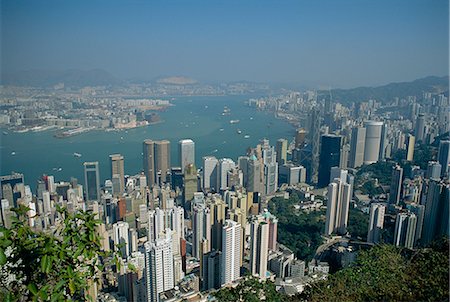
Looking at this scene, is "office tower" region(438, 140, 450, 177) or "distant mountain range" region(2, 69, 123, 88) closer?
"office tower" region(438, 140, 450, 177)

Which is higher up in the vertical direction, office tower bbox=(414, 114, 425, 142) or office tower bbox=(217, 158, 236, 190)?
office tower bbox=(414, 114, 425, 142)

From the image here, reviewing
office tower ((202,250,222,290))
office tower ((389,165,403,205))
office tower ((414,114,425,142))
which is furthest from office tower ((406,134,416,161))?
office tower ((202,250,222,290))

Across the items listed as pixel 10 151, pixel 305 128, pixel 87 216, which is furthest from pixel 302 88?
pixel 87 216

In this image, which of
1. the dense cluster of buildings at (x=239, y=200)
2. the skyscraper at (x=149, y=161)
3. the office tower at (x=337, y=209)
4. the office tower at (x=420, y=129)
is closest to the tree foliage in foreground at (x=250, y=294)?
the dense cluster of buildings at (x=239, y=200)

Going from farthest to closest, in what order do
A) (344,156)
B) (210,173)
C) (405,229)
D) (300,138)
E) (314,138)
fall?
(300,138) < (314,138) < (344,156) < (210,173) < (405,229)

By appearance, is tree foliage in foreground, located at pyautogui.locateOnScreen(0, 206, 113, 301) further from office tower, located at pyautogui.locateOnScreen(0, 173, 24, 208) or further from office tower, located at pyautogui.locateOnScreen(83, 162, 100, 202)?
office tower, located at pyautogui.locateOnScreen(83, 162, 100, 202)

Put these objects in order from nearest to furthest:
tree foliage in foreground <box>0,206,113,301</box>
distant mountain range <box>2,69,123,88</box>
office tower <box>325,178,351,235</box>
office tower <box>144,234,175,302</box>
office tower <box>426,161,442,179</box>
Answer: tree foliage in foreground <box>0,206,113,301</box>, office tower <box>144,234,175,302</box>, office tower <box>325,178,351,235</box>, office tower <box>426,161,442,179</box>, distant mountain range <box>2,69,123,88</box>

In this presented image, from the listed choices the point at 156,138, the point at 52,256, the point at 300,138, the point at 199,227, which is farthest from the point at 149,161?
the point at 52,256

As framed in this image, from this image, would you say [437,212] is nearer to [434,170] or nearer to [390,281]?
[434,170]
